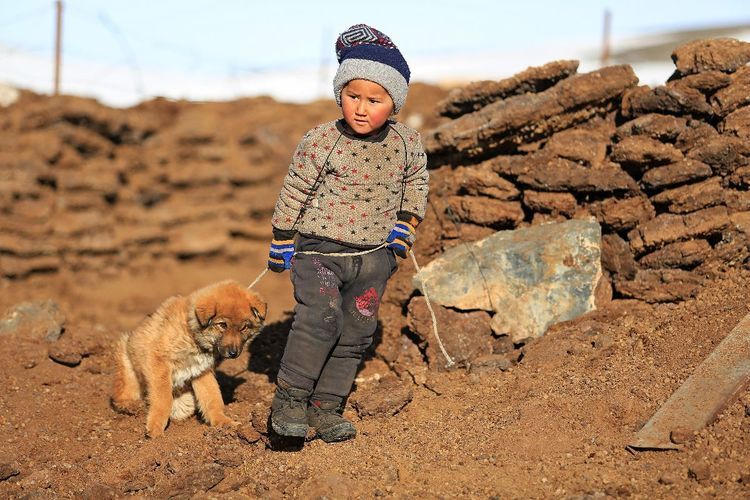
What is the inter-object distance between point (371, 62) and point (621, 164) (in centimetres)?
251

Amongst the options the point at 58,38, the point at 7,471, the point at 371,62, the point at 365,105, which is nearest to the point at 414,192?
the point at 365,105

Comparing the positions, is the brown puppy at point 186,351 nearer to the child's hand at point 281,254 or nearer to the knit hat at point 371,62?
the child's hand at point 281,254

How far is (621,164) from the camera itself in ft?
19.3

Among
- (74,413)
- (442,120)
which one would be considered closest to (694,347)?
(442,120)

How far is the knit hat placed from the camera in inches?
171

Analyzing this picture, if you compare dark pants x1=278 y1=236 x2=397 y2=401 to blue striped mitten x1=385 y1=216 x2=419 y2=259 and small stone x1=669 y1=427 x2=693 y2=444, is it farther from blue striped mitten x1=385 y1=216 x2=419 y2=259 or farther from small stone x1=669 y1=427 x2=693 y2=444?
small stone x1=669 y1=427 x2=693 y2=444

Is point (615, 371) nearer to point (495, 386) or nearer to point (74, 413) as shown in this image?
point (495, 386)

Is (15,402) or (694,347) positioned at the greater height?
(694,347)

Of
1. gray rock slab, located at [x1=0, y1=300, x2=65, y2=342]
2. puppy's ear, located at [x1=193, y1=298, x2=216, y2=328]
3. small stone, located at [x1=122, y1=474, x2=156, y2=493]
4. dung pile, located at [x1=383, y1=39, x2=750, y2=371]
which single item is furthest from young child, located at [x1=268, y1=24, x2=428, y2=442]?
gray rock slab, located at [x1=0, y1=300, x2=65, y2=342]

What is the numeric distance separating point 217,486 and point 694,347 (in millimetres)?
2993

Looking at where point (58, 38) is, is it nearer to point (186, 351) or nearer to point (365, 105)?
point (186, 351)

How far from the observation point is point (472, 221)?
625cm

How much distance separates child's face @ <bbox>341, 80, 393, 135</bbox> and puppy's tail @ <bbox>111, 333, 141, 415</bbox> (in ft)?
7.95

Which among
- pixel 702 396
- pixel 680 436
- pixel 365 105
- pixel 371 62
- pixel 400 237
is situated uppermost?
pixel 371 62
